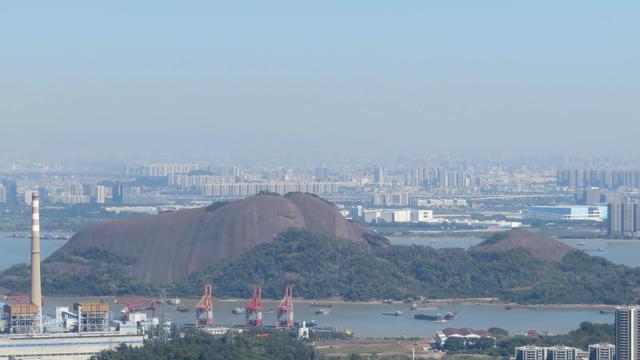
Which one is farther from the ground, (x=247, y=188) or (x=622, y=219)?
(x=247, y=188)

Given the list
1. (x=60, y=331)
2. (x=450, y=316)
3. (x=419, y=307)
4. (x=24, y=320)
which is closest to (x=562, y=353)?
(x=60, y=331)

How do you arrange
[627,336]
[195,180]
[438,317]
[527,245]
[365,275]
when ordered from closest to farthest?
[627,336]
[438,317]
[365,275]
[527,245]
[195,180]

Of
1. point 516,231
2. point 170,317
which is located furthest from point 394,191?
point 170,317

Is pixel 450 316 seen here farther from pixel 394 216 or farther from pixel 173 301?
pixel 394 216

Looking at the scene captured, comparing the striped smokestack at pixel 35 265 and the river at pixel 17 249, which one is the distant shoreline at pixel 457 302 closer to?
the river at pixel 17 249

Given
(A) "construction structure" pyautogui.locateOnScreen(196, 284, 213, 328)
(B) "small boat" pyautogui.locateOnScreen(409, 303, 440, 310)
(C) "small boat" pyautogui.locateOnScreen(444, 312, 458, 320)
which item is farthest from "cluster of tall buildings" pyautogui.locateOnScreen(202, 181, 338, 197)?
(A) "construction structure" pyautogui.locateOnScreen(196, 284, 213, 328)

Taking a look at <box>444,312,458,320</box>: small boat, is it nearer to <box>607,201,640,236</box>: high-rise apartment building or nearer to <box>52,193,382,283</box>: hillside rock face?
<box>52,193,382,283</box>: hillside rock face
